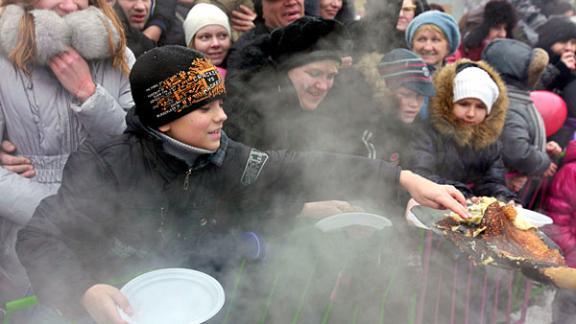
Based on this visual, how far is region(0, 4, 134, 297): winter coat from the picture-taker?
5.77 ft

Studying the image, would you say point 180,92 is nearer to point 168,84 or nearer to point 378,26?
point 168,84

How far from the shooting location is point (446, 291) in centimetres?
160

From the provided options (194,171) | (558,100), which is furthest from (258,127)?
(558,100)

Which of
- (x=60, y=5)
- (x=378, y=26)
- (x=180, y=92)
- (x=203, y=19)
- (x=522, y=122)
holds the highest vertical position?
(x=60, y=5)

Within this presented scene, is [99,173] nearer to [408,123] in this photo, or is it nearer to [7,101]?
Result: [7,101]

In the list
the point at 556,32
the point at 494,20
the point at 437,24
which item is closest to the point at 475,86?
the point at 437,24

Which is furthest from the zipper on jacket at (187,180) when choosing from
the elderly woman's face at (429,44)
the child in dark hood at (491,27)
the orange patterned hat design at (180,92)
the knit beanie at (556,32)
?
the knit beanie at (556,32)

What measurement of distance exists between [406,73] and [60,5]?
74.3 inches

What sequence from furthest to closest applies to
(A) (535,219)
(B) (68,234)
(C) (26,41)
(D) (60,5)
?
(A) (535,219)
(D) (60,5)
(C) (26,41)
(B) (68,234)

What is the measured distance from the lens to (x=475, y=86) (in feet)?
8.81

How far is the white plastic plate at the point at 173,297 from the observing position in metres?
1.21

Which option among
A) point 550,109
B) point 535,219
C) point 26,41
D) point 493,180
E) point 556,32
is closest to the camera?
point 26,41

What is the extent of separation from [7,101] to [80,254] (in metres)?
0.79

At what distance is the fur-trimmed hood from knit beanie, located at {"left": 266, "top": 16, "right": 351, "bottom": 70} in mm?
875
